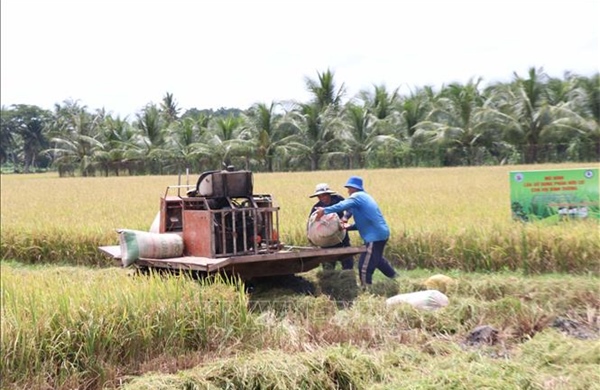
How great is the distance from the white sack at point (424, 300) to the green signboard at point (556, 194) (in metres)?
3.41

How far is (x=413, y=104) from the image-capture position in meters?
33.0

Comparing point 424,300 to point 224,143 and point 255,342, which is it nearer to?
point 255,342

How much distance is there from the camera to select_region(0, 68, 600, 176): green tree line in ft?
70.1

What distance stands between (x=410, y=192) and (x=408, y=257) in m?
5.82

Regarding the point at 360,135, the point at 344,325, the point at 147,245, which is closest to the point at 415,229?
the point at 344,325

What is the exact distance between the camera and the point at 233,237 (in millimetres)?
6848

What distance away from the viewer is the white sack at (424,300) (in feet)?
Result: 20.7

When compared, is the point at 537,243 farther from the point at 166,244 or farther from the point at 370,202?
the point at 166,244

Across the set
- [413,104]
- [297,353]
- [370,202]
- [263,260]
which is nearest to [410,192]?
[370,202]

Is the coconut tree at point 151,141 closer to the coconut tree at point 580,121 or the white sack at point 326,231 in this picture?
the white sack at point 326,231

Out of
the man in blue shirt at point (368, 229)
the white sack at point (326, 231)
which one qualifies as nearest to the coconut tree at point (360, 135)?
the man in blue shirt at point (368, 229)

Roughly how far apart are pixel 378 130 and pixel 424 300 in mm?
25721

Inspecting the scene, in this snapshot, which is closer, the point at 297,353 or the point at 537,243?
the point at 297,353

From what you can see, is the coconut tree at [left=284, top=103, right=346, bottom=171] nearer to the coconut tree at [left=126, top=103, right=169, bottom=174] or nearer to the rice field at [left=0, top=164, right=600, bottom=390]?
the coconut tree at [left=126, top=103, right=169, bottom=174]
